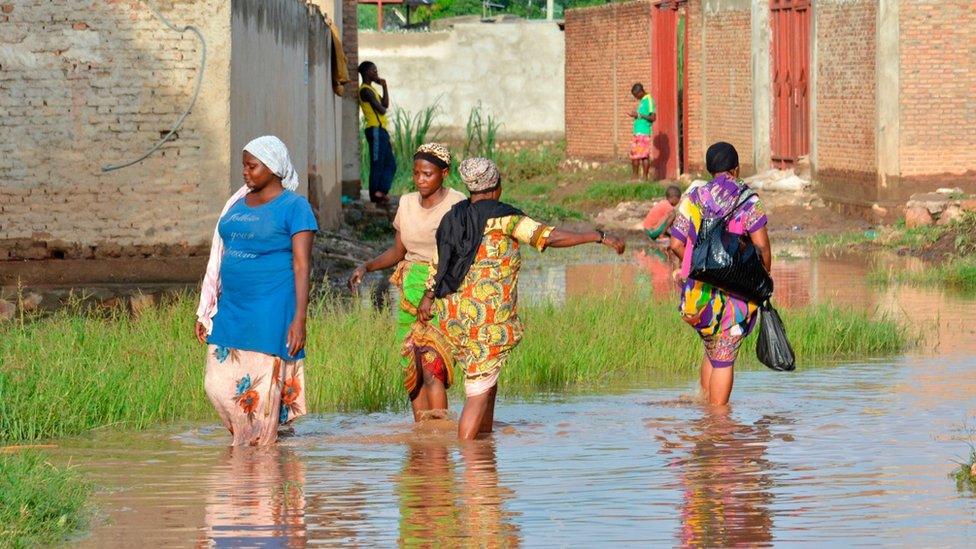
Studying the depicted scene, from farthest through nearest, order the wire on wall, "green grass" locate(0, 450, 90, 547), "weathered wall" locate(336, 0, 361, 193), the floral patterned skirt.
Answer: "weathered wall" locate(336, 0, 361, 193)
the wire on wall
the floral patterned skirt
"green grass" locate(0, 450, 90, 547)

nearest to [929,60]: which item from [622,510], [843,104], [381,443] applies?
[843,104]

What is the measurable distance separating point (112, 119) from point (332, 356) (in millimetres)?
3371

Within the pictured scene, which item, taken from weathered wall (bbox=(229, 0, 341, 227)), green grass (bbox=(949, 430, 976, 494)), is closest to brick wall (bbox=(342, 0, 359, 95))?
weathered wall (bbox=(229, 0, 341, 227))

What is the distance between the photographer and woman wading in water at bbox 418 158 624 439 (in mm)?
7820

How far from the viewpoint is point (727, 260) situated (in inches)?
335

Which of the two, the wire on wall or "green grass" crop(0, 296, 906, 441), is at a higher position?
the wire on wall

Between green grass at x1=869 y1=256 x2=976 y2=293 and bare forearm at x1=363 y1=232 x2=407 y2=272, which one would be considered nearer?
bare forearm at x1=363 y1=232 x2=407 y2=272

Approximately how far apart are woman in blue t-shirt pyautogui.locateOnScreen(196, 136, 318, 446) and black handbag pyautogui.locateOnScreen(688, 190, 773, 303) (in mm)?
2048

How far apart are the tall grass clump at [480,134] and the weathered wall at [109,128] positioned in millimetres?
20244

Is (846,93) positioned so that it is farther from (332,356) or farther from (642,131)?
(332,356)

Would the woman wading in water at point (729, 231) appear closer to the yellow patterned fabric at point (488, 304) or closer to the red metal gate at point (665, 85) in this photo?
the yellow patterned fabric at point (488, 304)

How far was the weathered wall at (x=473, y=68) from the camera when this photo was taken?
36.2 meters

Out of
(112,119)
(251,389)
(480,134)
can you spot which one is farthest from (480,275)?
(480,134)

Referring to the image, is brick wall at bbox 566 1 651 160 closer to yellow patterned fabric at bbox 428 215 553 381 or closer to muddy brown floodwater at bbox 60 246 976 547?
muddy brown floodwater at bbox 60 246 976 547
